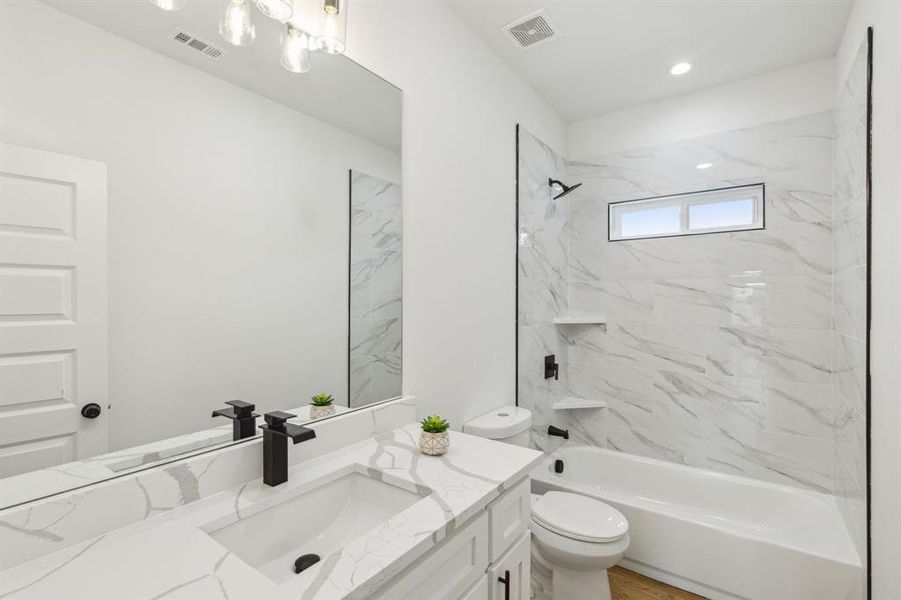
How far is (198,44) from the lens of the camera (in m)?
1.03

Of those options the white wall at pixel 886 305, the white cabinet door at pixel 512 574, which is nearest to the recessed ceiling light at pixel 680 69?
the white wall at pixel 886 305

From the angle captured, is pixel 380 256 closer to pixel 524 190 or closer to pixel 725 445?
pixel 524 190

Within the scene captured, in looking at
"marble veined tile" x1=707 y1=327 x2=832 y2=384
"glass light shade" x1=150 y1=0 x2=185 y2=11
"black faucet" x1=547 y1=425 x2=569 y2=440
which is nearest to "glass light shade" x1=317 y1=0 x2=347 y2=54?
"glass light shade" x1=150 y1=0 x2=185 y2=11

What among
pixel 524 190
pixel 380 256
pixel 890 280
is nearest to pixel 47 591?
pixel 380 256

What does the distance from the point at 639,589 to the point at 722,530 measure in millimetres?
513

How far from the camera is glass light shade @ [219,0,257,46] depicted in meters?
1.07

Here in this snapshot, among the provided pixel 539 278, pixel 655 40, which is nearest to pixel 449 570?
pixel 539 278

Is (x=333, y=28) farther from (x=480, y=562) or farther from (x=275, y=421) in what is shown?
(x=480, y=562)

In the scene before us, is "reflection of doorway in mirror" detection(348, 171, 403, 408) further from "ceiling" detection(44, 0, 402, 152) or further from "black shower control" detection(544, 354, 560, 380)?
"black shower control" detection(544, 354, 560, 380)

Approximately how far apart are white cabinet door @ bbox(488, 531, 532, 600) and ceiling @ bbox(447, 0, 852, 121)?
2.16 m

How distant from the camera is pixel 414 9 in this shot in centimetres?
171

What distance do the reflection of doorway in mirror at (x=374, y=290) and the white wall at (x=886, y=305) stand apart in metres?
1.60

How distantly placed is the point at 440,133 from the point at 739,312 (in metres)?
2.08

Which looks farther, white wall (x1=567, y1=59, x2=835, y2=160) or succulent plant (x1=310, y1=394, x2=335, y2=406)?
white wall (x1=567, y1=59, x2=835, y2=160)
